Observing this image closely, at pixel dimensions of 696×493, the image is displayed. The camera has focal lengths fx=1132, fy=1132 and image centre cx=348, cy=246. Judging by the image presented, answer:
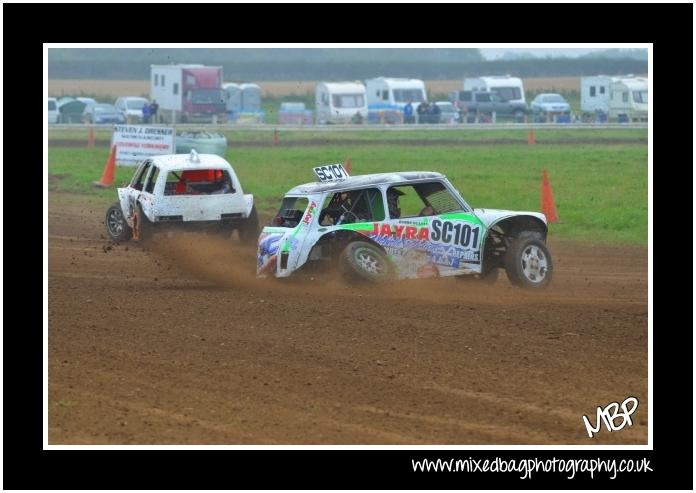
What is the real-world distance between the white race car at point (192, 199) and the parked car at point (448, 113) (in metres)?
39.4

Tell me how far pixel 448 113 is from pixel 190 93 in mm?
13240

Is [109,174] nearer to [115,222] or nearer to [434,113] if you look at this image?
[115,222]

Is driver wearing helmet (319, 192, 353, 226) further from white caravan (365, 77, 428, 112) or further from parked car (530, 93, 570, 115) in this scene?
white caravan (365, 77, 428, 112)

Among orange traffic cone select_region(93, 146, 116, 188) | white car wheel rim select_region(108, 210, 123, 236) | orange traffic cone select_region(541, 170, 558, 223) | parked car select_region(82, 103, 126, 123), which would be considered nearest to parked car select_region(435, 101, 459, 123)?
parked car select_region(82, 103, 126, 123)

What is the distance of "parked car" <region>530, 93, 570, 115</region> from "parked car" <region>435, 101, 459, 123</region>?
4378mm

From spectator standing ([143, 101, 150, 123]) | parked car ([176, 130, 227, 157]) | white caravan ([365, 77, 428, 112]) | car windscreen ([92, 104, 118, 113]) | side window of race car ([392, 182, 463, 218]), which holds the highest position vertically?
white caravan ([365, 77, 428, 112])

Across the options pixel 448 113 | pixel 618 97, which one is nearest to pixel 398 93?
pixel 448 113

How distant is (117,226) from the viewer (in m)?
18.9

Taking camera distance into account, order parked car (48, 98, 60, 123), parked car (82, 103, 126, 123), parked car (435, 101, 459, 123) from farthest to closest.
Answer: parked car (48, 98, 60, 123), parked car (82, 103, 126, 123), parked car (435, 101, 459, 123)

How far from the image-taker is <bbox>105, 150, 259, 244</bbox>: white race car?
17.4 m

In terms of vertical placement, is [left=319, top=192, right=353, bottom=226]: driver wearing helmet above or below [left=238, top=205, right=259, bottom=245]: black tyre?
above

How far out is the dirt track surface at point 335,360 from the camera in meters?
8.02

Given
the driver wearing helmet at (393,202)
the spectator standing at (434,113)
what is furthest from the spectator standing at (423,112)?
the driver wearing helmet at (393,202)

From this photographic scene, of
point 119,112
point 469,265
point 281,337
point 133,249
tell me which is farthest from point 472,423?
point 119,112
